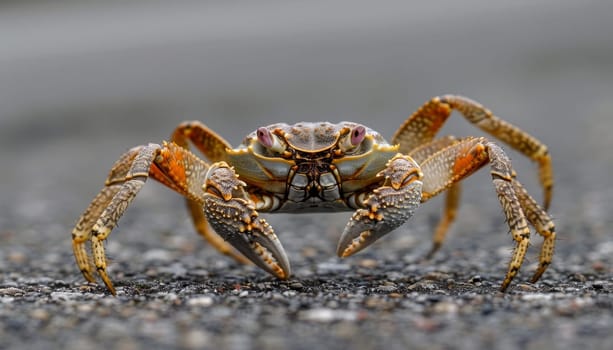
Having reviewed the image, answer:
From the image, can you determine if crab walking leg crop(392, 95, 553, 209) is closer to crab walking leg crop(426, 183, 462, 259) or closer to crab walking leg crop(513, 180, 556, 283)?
crab walking leg crop(426, 183, 462, 259)

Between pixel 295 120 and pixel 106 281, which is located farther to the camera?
pixel 295 120

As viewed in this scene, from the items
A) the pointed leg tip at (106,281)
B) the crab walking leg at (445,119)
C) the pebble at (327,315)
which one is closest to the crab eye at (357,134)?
the crab walking leg at (445,119)

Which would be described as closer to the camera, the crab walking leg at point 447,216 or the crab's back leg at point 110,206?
the crab's back leg at point 110,206

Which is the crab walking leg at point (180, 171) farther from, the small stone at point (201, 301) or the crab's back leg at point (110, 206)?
the small stone at point (201, 301)

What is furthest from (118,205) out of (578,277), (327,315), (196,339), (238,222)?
(578,277)

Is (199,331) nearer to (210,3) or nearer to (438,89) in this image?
(438,89)

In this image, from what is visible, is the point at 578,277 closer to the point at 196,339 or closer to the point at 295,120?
the point at 196,339

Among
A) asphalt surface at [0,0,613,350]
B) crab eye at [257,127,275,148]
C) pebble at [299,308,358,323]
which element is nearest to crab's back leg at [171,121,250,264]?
crab eye at [257,127,275,148]
